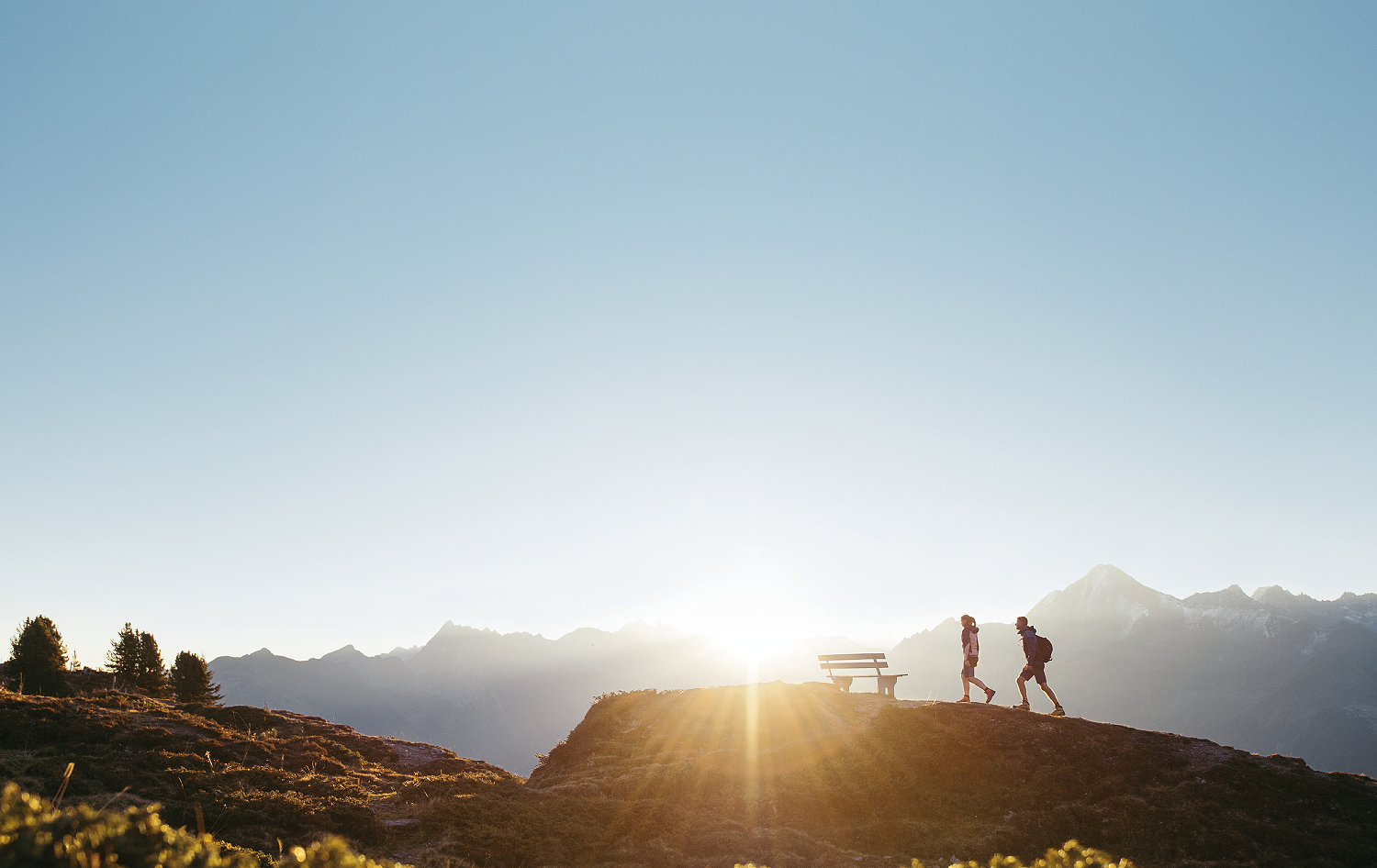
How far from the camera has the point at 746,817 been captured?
1984cm

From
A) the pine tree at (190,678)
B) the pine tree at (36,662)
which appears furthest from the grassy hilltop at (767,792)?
the pine tree at (190,678)

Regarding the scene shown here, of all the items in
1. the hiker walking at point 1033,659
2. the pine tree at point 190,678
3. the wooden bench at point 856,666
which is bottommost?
the pine tree at point 190,678

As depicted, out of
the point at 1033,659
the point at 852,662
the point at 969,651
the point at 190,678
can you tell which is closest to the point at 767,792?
the point at 969,651

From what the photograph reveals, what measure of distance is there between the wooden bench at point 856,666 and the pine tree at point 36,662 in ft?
136

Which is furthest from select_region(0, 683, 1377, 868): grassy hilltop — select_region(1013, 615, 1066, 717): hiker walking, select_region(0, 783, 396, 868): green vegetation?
select_region(0, 783, 396, 868): green vegetation

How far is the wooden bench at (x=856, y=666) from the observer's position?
30.2 meters

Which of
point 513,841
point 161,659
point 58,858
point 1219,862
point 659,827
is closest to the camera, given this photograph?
point 58,858

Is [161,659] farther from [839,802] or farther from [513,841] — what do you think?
[839,802]

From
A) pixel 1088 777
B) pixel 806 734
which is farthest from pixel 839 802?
pixel 1088 777

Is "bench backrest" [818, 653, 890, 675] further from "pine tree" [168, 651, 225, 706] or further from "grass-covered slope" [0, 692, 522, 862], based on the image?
"pine tree" [168, 651, 225, 706]

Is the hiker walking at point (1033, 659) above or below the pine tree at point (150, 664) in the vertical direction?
above

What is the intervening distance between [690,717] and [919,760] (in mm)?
10351

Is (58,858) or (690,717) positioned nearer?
(58,858)

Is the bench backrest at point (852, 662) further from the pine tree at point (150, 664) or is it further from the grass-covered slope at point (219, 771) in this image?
the pine tree at point (150, 664)
